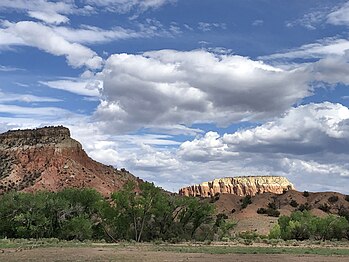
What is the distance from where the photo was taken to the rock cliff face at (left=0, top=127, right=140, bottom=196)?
355 feet

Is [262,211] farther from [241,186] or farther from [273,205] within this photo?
[241,186]

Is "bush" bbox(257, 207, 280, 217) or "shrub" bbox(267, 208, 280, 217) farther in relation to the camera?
"bush" bbox(257, 207, 280, 217)

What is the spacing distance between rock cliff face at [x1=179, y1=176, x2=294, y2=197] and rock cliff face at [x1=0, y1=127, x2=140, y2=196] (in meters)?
65.5

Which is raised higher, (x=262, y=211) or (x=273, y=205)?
(x=273, y=205)

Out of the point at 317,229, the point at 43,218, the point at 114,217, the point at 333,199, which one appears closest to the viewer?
the point at 43,218

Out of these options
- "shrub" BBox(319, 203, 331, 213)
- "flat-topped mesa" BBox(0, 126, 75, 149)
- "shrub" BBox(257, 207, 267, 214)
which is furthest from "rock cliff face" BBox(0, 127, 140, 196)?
"shrub" BBox(319, 203, 331, 213)

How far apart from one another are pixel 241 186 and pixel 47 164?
3491 inches

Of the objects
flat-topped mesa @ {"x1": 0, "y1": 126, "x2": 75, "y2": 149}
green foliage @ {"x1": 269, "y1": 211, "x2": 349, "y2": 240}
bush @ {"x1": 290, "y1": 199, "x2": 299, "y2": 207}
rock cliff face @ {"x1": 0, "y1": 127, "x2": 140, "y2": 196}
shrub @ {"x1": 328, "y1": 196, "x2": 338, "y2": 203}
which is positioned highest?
flat-topped mesa @ {"x1": 0, "y1": 126, "x2": 75, "y2": 149}

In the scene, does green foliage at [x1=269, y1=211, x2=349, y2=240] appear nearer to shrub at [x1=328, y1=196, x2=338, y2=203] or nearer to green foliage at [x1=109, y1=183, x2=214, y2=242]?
green foliage at [x1=109, y1=183, x2=214, y2=242]

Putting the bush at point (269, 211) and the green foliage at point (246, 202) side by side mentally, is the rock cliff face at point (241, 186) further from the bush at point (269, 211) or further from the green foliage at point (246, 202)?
the bush at point (269, 211)

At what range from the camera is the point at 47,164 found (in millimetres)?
114438

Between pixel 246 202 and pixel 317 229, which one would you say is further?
pixel 246 202

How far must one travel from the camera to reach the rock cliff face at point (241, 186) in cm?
18450

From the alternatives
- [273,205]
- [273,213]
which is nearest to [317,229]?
[273,213]
